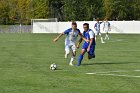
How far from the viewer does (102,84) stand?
13.5 metres

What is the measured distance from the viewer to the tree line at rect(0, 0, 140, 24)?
90.9 m

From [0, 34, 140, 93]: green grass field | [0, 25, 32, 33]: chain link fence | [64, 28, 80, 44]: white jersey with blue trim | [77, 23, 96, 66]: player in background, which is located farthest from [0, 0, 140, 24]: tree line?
[0, 34, 140, 93]: green grass field

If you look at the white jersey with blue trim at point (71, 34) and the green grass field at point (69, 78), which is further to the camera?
the white jersey with blue trim at point (71, 34)

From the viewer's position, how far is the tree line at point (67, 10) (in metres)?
90.9

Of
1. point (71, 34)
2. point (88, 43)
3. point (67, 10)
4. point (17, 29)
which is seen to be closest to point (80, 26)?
point (17, 29)

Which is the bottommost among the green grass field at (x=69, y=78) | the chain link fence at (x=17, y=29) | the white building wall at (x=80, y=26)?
the chain link fence at (x=17, y=29)

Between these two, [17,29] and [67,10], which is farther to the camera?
[67,10]

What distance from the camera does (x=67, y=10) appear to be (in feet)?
300

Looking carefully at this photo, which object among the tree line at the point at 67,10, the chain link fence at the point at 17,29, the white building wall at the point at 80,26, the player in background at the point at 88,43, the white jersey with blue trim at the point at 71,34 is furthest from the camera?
the tree line at the point at 67,10

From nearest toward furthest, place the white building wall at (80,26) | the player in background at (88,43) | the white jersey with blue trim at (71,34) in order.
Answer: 1. the player in background at (88,43)
2. the white jersey with blue trim at (71,34)
3. the white building wall at (80,26)

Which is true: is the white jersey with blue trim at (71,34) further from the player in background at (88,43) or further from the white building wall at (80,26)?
the white building wall at (80,26)

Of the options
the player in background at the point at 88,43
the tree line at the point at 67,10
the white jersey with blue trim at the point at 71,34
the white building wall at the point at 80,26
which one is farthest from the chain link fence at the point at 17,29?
the player in background at the point at 88,43

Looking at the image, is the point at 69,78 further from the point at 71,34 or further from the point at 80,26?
the point at 80,26

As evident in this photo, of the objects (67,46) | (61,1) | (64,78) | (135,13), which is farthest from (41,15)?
(64,78)
